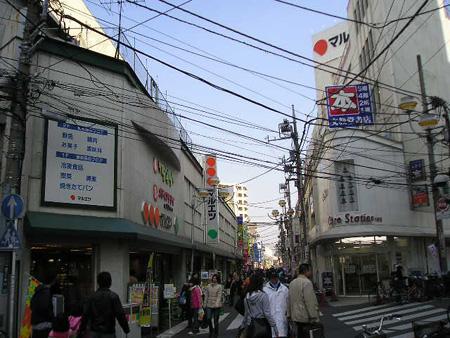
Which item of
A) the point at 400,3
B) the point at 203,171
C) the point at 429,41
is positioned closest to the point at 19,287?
the point at 203,171

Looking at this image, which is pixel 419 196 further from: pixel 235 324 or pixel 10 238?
pixel 10 238

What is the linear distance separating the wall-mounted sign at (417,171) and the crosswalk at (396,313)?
7.74m

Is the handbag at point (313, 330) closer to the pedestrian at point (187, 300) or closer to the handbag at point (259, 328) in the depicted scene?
the handbag at point (259, 328)

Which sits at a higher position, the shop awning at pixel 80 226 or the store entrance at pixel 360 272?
the shop awning at pixel 80 226

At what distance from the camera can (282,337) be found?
8.21 m

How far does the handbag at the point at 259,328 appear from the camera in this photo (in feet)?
26.2

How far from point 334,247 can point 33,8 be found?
2251 cm

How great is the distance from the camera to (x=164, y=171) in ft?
68.9

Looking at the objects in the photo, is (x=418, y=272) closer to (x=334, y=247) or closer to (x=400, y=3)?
(x=334, y=247)

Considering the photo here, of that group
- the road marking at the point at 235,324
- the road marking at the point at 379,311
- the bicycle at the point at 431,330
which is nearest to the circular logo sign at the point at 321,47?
the road marking at the point at 379,311

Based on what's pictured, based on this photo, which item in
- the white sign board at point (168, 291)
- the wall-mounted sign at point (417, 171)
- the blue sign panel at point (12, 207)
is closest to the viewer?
the blue sign panel at point (12, 207)

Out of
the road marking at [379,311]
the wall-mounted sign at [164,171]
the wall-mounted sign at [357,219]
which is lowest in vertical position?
the road marking at [379,311]

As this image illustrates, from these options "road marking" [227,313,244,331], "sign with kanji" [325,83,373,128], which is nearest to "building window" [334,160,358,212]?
"sign with kanji" [325,83,373,128]

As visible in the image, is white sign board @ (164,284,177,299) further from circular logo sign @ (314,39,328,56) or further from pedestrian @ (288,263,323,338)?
circular logo sign @ (314,39,328,56)
